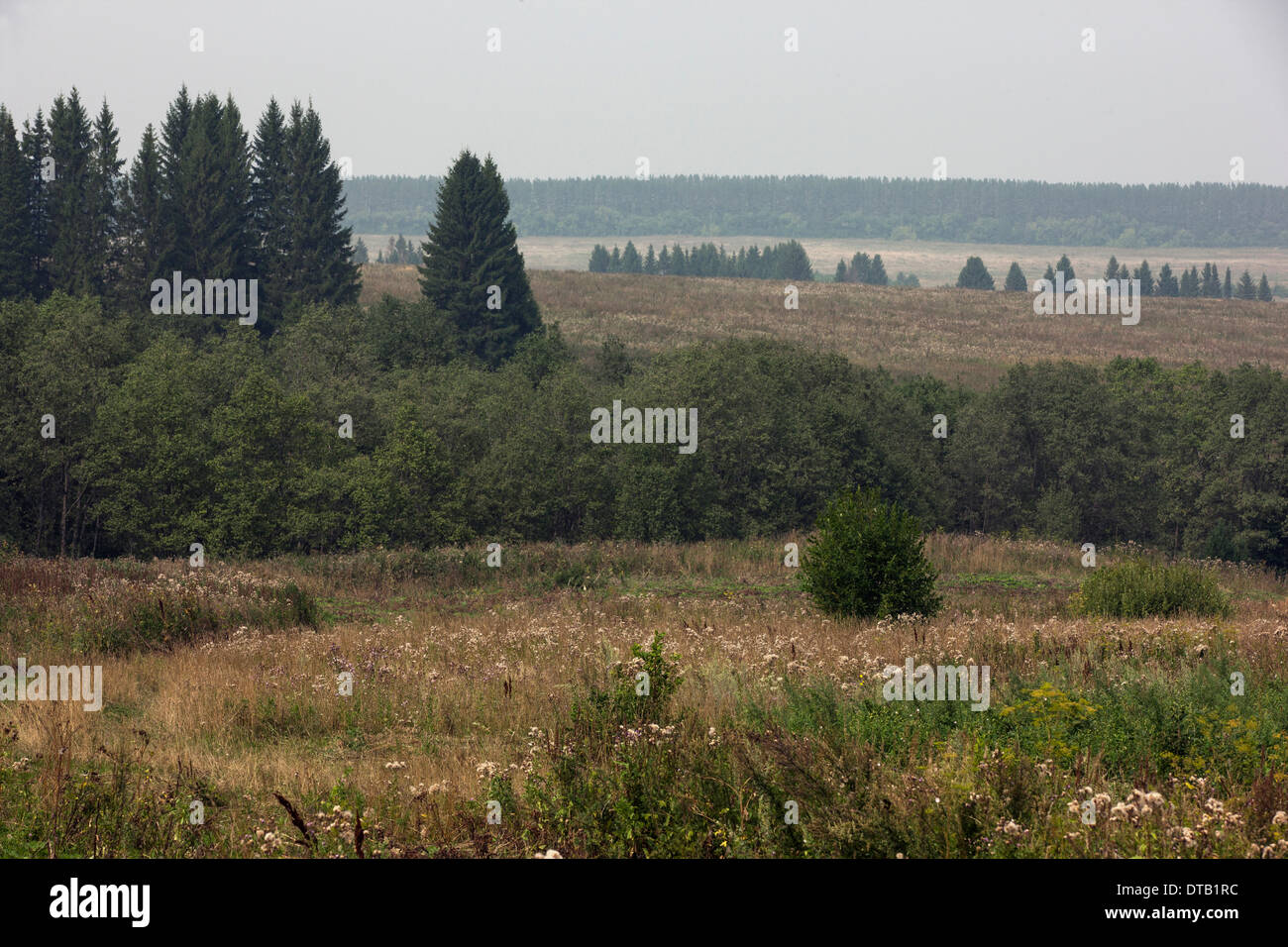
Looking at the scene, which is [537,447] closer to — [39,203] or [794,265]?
[39,203]

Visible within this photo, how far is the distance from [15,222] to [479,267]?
2479 centimetres

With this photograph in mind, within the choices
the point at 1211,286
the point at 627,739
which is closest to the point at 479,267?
the point at 627,739

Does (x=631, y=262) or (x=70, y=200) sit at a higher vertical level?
(x=631, y=262)

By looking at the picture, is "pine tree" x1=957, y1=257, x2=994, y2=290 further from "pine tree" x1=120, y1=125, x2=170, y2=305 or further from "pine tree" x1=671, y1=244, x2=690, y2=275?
"pine tree" x1=120, y1=125, x2=170, y2=305

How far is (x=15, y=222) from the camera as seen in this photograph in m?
56.8

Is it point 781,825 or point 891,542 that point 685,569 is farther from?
point 781,825

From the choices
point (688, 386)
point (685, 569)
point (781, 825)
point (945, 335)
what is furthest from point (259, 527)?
point (945, 335)

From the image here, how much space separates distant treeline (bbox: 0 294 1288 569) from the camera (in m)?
31.5

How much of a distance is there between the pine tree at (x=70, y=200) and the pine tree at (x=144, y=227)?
1905 mm

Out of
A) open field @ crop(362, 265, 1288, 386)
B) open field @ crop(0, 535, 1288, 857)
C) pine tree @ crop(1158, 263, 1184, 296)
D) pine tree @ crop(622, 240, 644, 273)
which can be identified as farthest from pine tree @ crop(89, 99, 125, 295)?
pine tree @ crop(1158, 263, 1184, 296)

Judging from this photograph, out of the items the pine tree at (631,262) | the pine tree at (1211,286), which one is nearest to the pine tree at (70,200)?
the pine tree at (631,262)

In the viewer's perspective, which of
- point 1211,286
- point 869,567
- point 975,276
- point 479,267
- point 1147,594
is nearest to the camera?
point 869,567

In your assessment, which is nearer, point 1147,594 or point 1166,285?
point 1147,594

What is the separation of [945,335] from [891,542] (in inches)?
3127
